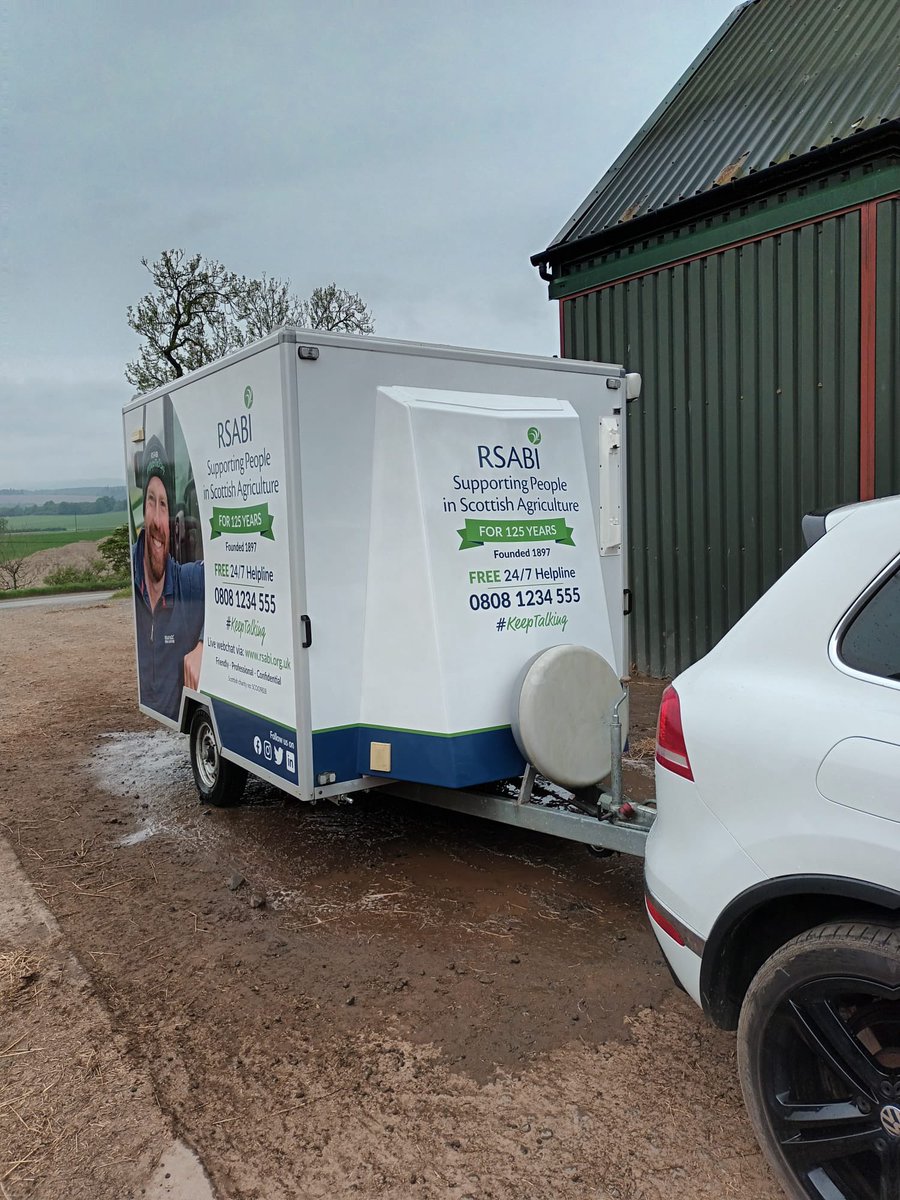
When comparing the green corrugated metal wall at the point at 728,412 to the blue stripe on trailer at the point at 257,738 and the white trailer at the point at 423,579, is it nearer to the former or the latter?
the white trailer at the point at 423,579

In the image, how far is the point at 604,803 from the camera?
416cm

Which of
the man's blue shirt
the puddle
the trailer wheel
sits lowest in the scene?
the puddle

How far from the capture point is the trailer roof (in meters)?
7.95

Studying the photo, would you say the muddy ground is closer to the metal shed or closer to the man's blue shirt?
the man's blue shirt

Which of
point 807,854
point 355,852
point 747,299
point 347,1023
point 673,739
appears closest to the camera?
point 807,854

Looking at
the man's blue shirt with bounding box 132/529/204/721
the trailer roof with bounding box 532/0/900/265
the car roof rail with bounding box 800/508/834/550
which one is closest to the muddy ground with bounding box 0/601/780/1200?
the man's blue shirt with bounding box 132/529/204/721

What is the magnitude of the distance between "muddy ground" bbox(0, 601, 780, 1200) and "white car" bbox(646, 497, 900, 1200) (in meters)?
0.55

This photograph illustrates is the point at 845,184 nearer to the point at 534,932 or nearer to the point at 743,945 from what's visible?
the point at 534,932

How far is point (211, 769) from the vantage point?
254 inches

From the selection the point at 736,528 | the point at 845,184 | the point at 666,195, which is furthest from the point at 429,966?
the point at 666,195

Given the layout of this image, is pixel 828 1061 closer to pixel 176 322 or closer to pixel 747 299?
pixel 747 299

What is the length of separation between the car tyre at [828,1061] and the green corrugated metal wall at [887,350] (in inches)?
247

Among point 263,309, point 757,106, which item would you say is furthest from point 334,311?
point 757,106

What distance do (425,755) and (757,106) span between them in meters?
8.03
